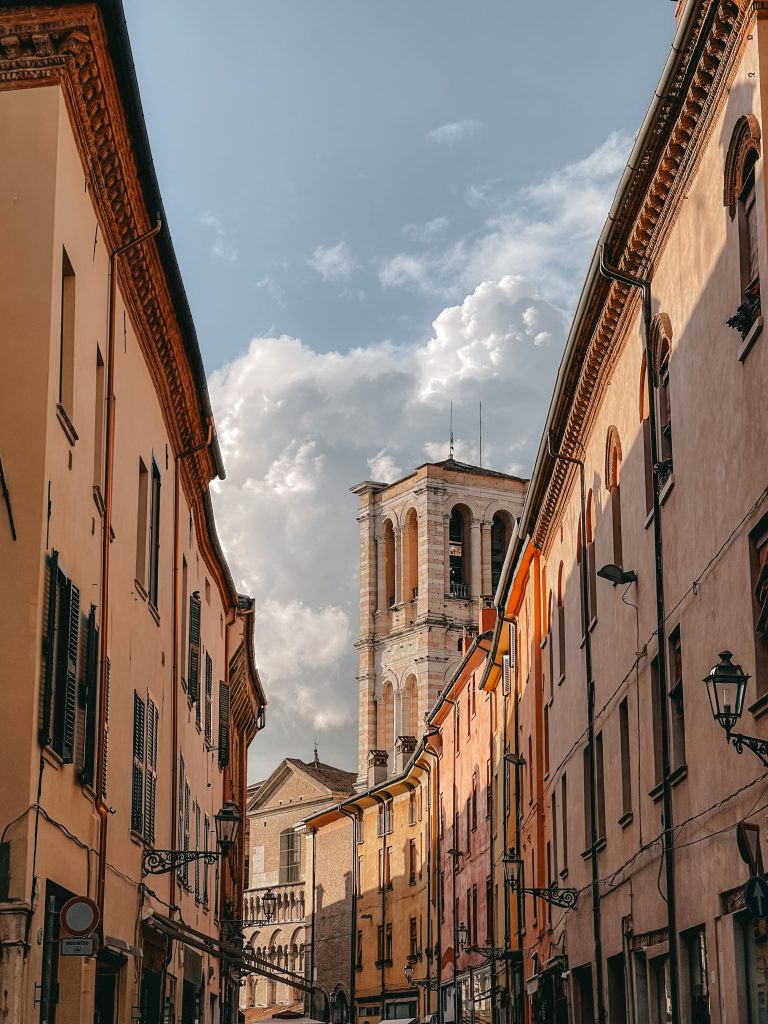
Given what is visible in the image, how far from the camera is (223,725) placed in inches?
1293

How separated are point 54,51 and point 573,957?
16706 mm

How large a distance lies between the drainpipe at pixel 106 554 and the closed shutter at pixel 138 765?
2.42 metres

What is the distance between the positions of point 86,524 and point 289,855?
81954 mm

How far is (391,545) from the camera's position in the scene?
9881 centimetres

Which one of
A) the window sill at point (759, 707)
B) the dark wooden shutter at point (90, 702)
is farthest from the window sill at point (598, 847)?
the dark wooden shutter at point (90, 702)

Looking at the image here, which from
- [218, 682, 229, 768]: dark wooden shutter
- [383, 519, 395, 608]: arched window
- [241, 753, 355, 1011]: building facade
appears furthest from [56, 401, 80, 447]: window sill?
[383, 519, 395, 608]: arched window

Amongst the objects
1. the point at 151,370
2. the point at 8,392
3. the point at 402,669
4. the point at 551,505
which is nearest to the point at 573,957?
the point at 551,505

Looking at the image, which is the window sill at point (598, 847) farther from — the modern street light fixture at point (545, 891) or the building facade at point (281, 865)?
the building facade at point (281, 865)

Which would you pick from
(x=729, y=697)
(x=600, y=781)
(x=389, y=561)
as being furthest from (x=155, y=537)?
(x=389, y=561)

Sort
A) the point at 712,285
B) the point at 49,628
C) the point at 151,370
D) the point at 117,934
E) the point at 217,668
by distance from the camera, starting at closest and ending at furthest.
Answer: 1. the point at 49,628
2. the point at 712,285
3. the point at 117,934
4. the point at 151,370
5. the point at 217,668

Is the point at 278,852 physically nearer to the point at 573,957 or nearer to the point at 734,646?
the point at 573,957

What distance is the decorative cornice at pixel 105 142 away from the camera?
13727 mm

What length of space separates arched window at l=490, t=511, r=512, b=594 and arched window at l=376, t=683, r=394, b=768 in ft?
32.1

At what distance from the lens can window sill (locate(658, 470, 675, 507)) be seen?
1669 centimetres
